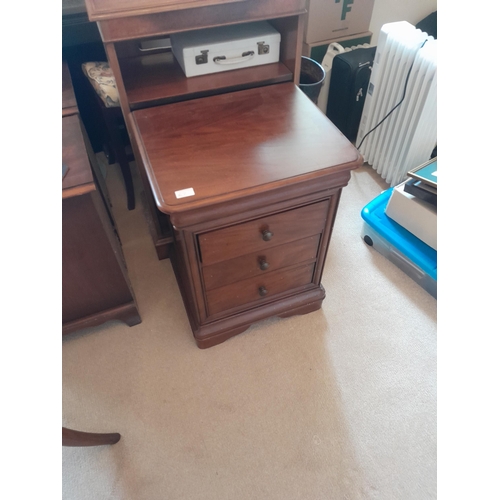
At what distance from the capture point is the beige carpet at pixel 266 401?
1.05 meters

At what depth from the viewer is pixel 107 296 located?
1.23m

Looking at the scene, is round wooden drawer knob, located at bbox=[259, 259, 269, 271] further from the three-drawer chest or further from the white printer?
the white printer

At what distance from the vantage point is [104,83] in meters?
1.28

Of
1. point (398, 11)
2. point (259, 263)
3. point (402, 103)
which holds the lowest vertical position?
point (259, 263)

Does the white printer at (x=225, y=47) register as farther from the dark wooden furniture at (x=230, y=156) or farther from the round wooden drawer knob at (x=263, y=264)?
the round wooden drawer knob at (x=263, y=264)

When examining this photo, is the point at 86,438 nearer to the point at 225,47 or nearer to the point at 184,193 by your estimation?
the point at 184,193

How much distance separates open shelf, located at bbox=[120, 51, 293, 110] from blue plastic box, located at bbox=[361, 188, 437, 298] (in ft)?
2.25

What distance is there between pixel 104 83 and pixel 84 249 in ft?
1.94

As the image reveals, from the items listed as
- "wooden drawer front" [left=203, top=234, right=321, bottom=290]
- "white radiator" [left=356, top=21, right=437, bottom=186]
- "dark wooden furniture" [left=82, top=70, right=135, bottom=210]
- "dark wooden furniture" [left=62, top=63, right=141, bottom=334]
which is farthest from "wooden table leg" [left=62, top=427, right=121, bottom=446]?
"white radiator" [left=356, top=21, right=437, bottom=186]

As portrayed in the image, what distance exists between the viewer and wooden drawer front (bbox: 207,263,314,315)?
3.76 ft

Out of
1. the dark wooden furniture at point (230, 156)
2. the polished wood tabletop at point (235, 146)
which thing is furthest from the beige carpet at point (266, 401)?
the polished wood tabletop at point (235, 146)

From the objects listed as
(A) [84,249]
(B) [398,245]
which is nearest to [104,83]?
(A) [84,249]

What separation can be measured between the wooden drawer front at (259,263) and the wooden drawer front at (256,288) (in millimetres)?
29
